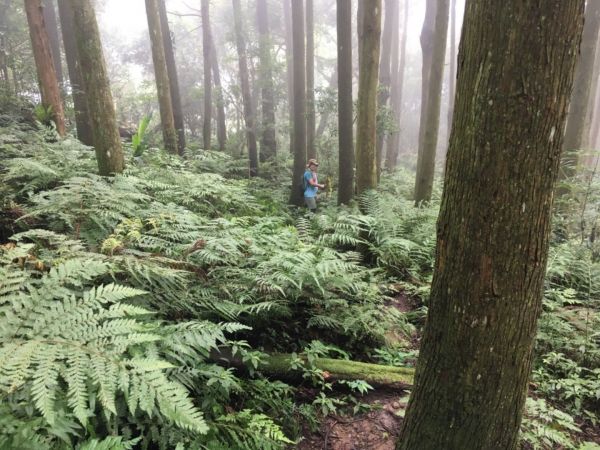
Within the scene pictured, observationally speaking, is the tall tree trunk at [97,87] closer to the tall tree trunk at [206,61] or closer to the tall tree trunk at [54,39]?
the tall tree trunk at [54,39]

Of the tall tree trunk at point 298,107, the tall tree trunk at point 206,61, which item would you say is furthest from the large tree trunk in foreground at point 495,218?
the tall tree trunk at point 206,61

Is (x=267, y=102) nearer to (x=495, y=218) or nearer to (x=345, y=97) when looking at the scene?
(x=345, y=97)

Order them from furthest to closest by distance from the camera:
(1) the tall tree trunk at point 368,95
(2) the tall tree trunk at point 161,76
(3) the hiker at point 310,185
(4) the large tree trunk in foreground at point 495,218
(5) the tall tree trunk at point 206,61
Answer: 1. (5) the tall tree trunk at point 206,61
2. (2) the tall tree trunk at point 161,76
3. (3) the hiker at point 310,185
4. (1) the tall tree trunk at point 368,95
5. (4) the large tree trunk in foreground at point 495,218

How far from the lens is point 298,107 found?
41.2 feet

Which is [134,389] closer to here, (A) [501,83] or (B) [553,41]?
(A) [501,83]

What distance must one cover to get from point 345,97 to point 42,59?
7445mm

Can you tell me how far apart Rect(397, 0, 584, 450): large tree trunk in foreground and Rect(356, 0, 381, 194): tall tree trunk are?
615 centimetres

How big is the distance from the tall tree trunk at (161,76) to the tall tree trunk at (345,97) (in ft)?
18.2

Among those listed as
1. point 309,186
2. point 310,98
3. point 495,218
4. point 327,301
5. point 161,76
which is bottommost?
point 327,301

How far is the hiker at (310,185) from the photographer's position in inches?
406

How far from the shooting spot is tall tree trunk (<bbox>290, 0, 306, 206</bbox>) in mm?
11268

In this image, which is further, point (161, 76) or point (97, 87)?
point (161, 76)

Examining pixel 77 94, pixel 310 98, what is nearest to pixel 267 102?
pixel 310 98

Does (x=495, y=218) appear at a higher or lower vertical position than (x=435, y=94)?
lower
